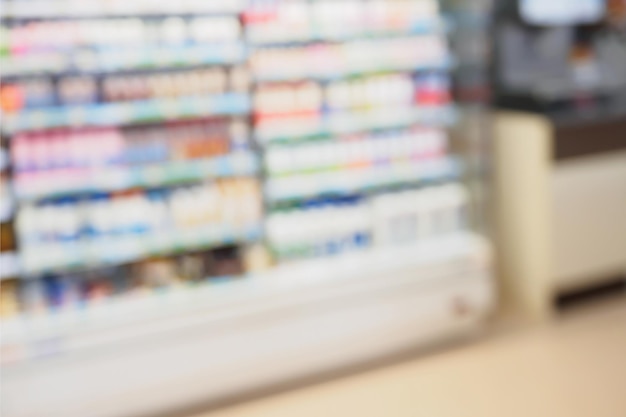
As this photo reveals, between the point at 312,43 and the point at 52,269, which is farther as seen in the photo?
the point at 312,43

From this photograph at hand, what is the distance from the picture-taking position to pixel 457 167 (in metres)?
3.33

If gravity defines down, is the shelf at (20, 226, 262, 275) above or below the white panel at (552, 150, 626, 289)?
→ above

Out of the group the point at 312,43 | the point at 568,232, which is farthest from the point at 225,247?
the point at 568,232

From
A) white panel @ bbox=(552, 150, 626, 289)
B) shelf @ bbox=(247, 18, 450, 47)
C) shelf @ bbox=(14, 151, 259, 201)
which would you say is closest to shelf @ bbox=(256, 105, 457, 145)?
shelf @ bbox=(14, 151, 259, 201)

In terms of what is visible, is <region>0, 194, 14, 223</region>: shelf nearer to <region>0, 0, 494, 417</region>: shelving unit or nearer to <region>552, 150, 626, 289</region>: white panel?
<region>0, 0, 494, 417</region>: shelving unit

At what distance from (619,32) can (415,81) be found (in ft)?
5.03

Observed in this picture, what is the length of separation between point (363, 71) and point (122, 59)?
101 centimetres

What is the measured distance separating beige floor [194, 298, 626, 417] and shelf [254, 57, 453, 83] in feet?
4.18

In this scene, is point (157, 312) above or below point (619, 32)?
below

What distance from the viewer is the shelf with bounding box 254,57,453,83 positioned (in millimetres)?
2861

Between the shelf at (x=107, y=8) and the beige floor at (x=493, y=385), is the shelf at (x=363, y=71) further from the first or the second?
the beige floor at (x=493, y=385)

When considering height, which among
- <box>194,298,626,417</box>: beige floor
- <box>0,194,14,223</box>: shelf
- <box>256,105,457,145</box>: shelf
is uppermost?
<box>256,105,457,145</box>: shelf

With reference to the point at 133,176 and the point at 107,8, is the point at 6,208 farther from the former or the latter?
the point at 107,8

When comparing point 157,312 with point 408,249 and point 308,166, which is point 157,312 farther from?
point 408,249
